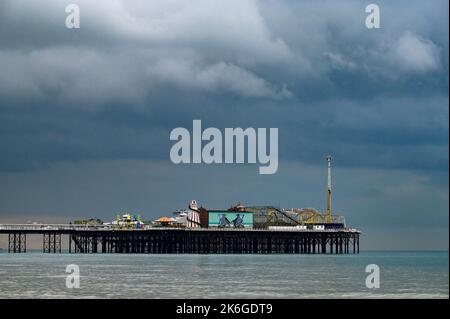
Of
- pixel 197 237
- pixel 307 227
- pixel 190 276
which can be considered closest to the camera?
pixel 190 276

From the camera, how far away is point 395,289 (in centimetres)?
5769

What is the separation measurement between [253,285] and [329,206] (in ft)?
335

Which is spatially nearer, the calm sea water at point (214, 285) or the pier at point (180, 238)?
the calm sea water at point (214, 285)

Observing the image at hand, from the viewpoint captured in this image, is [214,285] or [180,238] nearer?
[214,285]

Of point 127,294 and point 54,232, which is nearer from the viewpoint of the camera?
point 127,294

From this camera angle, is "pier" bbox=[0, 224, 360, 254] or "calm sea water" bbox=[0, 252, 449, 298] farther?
"pier" bbox=[0, 224, 360, 254]

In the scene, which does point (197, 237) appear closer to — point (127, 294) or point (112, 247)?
point (112, 247)

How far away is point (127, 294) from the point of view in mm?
50531
